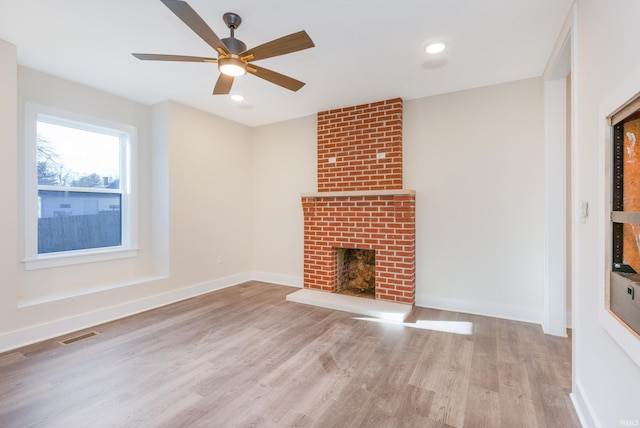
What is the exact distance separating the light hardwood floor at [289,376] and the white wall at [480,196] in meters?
0.42

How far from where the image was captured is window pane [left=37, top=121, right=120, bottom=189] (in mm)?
3176

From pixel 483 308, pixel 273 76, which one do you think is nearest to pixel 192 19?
pixel 273 76

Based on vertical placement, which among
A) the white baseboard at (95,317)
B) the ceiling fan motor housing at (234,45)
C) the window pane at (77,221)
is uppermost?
the ceiling fan motor housing at (234,45)

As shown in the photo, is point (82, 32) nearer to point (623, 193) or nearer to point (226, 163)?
point (226, 163)

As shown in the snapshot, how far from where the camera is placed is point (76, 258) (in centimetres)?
335

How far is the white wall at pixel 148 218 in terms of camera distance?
103 inches

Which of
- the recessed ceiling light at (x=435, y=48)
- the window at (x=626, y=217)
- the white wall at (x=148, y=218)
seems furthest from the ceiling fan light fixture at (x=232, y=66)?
the window at (x=626, y=217)

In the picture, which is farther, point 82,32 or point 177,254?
point 177,254

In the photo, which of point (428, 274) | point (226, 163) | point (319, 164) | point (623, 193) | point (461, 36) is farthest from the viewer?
point (226, 163)

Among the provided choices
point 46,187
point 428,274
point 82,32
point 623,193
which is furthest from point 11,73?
point 428,274

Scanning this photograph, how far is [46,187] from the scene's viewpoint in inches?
124

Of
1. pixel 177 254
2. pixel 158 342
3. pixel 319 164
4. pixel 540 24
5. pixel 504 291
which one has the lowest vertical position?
pixel 158 342

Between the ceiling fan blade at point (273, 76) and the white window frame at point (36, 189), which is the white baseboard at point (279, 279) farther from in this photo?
the ceiling fan blade at point (273, 76)

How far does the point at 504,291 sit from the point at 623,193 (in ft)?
7.82
